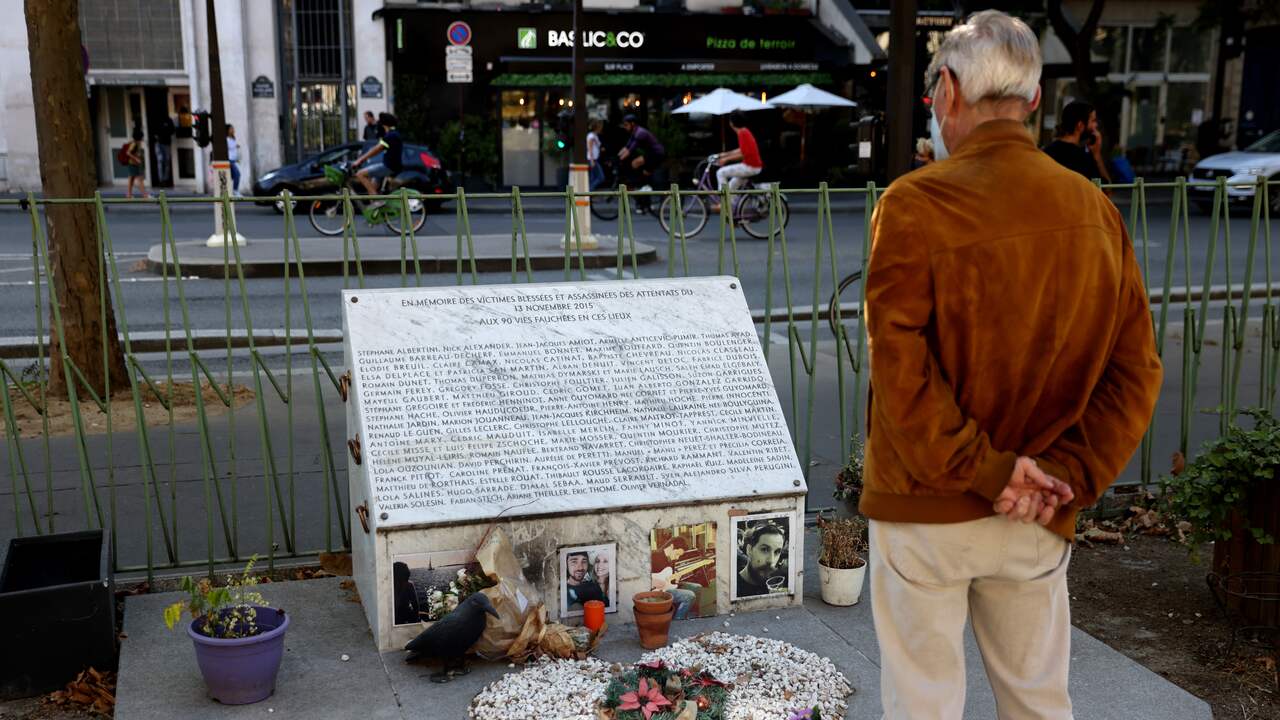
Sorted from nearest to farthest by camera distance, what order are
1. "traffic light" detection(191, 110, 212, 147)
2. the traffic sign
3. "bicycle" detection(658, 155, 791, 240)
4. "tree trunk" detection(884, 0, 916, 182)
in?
1. "tree trunk" detection(884, 0, 916, 182)
2. "bicycle" detection(658, 155, 791, 240)
3. "traffic light" detection(191, 110, 212, 147)
4. the traffic sign

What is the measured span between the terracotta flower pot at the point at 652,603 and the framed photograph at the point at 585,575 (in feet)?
0.52

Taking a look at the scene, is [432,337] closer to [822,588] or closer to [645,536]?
[645,536]

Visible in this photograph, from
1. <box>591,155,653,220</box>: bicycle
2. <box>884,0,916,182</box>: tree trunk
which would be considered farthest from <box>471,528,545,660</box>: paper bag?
<box>591,155,653,220</box>: bicycle

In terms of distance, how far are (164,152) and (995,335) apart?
2957 centimetres

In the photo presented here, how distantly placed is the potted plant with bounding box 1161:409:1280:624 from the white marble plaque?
5.04 ft

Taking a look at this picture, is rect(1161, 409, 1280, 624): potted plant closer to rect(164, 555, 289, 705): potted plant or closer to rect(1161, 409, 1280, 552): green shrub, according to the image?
rect(1161, 409, 1280, 552): green shrub

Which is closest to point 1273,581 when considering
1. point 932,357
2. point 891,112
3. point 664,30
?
point 932,357

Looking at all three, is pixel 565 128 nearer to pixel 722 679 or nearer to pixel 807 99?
pixel 807 99

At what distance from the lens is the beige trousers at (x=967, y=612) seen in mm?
2633

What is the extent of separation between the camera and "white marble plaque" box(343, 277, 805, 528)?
4320 mm

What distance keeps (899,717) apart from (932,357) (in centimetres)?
86

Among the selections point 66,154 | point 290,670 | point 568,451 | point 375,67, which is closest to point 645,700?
point 568,451

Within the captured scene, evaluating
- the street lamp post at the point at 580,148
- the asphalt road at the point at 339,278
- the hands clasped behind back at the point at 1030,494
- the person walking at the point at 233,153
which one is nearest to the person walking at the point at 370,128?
the person walking at the point at 233,153

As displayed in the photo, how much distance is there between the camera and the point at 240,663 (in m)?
3.82
